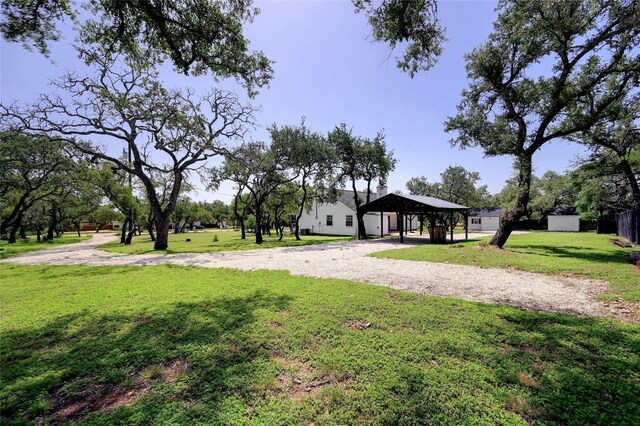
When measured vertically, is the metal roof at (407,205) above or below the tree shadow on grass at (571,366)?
above

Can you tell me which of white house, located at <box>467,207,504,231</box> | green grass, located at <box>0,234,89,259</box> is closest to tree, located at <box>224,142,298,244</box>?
green grass, located at <box>0,234,89,259</box>

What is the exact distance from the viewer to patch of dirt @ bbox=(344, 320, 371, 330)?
404 cm

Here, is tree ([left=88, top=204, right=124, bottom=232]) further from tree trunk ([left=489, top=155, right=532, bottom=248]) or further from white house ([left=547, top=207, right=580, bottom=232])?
white house ([left=547, top=207, right=580, bottom=232])

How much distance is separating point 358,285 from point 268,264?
461cm

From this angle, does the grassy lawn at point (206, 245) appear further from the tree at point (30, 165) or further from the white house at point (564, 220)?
the white house at point (564, 220)

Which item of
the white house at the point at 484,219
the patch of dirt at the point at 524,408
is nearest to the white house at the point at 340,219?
the white house at the point at 484,219

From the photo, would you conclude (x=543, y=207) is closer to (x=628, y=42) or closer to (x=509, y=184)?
(x=509, y=184)

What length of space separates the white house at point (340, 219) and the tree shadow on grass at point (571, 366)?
80.2 feet

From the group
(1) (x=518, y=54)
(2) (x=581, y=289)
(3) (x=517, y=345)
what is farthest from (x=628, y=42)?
(3) (x=517, y=345)

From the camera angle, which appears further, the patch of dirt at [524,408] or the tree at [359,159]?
the tree at [359,159]

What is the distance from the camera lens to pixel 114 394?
2.59m

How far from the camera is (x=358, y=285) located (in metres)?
6.59

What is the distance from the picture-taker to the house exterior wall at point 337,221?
30.1 meters

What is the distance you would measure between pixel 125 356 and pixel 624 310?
7981 millimetres
